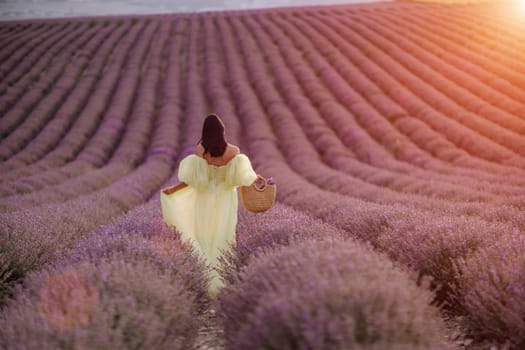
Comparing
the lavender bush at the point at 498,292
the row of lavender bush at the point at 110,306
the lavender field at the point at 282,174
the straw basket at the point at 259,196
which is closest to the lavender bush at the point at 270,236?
the lavender field at the point at 282,174

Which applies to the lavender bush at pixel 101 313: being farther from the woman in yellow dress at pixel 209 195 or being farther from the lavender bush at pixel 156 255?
the woman in yellow dress at pixel 209 195

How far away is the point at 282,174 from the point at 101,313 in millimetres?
8188

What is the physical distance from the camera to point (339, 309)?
1.75 meters

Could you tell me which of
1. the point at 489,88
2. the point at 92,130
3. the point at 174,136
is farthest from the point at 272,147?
the point at 489,88

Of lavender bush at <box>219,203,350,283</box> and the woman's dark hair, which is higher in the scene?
the woman's dark hair

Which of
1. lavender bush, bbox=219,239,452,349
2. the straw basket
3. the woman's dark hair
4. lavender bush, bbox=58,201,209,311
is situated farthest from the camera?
the straw basket

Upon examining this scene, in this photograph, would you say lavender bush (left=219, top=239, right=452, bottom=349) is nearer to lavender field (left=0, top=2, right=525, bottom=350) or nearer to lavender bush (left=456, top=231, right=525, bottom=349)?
lavender field (left=0, top=2, right=525, bottom=350)

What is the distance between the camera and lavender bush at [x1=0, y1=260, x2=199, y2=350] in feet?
6.35

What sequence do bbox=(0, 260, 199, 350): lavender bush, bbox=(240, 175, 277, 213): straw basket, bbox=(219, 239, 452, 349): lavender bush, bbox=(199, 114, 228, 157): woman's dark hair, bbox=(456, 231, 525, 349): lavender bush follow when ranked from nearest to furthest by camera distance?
1. bbox=(219, 239, 452, 349): lavender bush
2. bbox=(0, 260, 199, 350): lavender bush
3. bbox=(456, 231, 525, 349): lavender bush
4. bbox=(199, 114, 228, 157): woman's dark hair
5. bbox=(240, 175, 277, 213): straw basket

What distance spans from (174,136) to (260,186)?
1103 centimetres

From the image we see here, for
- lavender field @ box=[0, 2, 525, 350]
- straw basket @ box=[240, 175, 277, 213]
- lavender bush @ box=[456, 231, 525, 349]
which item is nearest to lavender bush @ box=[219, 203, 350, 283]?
lavender field @ box=[0, 2, 525, 350]

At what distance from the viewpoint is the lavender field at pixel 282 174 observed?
6.63 ft

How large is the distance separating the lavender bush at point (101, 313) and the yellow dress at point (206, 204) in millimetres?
1513

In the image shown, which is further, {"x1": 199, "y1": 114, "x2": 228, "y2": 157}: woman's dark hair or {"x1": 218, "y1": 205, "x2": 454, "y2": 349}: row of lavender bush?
{"x1": 199, "y1": 114, "x2": 228, "y2": 157}: woman's dark hair
